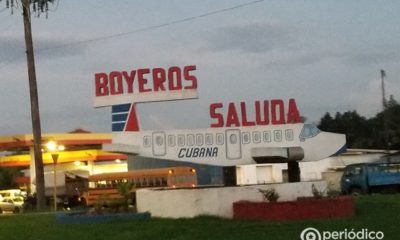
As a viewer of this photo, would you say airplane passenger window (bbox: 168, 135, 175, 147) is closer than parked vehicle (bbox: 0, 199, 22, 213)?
Yes

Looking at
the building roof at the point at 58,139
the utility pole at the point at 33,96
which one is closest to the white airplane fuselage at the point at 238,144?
the utility pole at the point at 33,96

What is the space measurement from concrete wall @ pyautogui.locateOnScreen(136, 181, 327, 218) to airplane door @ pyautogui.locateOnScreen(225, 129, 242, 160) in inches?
61.0

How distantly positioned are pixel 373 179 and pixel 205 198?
22.3 meters

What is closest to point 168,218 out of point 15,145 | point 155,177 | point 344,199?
point 344,199

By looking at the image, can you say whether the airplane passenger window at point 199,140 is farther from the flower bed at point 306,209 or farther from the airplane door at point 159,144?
the flower bed at point 306,209

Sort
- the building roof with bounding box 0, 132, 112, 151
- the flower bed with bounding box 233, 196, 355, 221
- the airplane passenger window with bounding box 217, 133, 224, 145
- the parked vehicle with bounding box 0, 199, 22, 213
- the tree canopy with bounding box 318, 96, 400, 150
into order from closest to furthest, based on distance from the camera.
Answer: the flower bed with bounding box 233, 196, 355, 221
the airplane passenger window with bounding box 217, 133, 224, 145
the parked vehicle with bounding box 0, 199, 22, 213
the building roof with bounding box 0, 132, 112, 151
the tree canopy with bounding box 318, 96, 400, 150

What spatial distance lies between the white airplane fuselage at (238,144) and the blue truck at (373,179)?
19.0 m

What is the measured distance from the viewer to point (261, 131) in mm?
24438

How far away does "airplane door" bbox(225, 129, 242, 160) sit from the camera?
24547mm

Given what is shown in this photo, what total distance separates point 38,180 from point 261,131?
16792 millimetres

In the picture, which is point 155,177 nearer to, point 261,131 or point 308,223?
point 261,131

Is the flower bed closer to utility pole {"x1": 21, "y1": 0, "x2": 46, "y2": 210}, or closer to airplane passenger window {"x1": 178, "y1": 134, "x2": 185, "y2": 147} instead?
airplane passenger window {"x1": 178, "y1": 134, "x2": 185, "y2": 147}

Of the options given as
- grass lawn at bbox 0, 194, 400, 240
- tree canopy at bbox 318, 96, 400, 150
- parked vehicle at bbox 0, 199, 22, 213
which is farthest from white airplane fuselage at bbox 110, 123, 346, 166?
tree canopy at bbox 318, 96, 400, 150

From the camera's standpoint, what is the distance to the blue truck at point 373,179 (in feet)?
142
